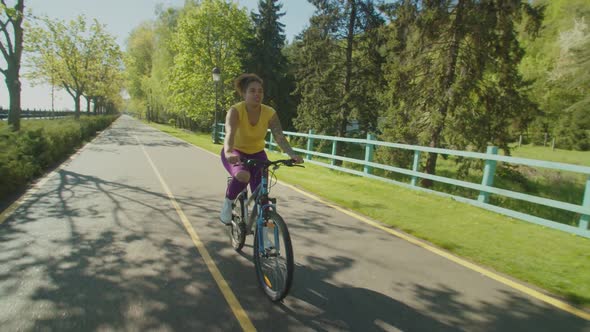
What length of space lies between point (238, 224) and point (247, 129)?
1.23 metres

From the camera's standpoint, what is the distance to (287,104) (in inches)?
1475

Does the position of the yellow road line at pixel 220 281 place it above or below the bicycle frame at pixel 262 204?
below

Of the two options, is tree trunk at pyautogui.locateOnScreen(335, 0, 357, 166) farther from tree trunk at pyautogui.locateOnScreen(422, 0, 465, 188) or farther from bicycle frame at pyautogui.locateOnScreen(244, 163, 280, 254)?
bicycle frame at pyautogui.locateOnScreen(244, 163, 280, 254)

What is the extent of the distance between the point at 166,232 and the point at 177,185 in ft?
12.4

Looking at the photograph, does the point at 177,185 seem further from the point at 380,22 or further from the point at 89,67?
the point at 89,67

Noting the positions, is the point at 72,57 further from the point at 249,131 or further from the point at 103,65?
the point at 249,131

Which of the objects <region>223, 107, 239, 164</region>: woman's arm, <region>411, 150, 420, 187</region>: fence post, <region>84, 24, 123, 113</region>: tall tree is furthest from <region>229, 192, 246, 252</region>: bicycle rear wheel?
<region>84, 24, 123, 113</region>: tall tree

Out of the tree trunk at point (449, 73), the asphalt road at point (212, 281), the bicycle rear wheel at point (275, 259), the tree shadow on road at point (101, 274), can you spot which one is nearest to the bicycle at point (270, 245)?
the bicycle rear wheel at point (275, 259)

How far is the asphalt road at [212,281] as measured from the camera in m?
3.02

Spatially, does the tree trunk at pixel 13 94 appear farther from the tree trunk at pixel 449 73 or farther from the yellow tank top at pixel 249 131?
the tree trunk at pixel 449 73

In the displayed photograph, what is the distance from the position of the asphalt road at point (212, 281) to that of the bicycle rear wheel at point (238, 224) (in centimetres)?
18

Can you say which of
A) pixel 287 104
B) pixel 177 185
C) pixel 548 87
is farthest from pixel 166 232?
pixel 548 87

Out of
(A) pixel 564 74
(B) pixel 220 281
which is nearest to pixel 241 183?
(B) pixel 220 281

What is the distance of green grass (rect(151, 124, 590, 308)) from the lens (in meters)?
4.09
